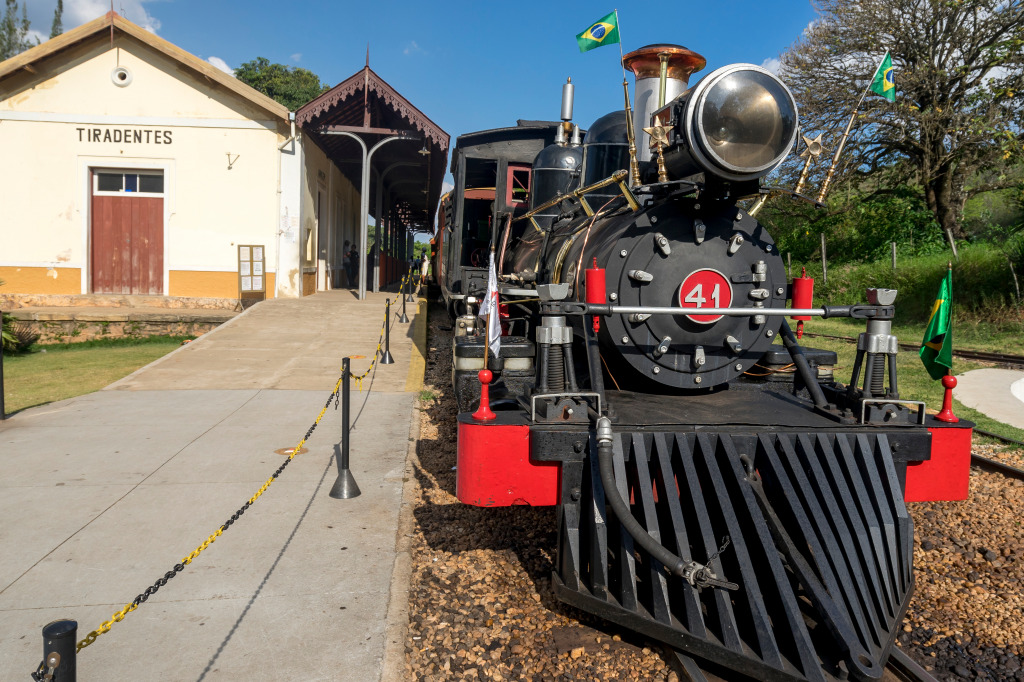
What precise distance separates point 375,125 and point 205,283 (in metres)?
5.30

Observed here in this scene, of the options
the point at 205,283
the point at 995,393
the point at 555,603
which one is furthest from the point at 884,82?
the point at 205,283

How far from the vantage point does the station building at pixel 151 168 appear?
1386 centimetres

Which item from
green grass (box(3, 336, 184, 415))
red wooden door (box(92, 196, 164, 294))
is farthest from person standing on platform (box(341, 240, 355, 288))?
green grass (box(3, 336, 184, 415))

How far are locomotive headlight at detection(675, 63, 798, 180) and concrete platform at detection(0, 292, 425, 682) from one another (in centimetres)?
251

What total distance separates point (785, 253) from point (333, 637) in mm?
24411

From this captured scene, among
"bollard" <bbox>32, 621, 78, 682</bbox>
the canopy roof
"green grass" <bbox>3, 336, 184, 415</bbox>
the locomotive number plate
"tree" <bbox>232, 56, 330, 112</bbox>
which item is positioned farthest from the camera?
"tree" <bbox>232, 56, 330, 112</bbox>

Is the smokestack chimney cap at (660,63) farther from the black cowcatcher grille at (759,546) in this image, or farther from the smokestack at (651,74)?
the black cowcatcher grille at (759,546)

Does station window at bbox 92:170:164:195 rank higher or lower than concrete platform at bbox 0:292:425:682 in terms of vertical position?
higher

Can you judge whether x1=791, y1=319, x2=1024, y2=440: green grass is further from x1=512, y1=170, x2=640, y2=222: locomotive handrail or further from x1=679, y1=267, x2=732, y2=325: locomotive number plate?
x1=512, y1=170, x2=640, y2=222: locomotive handrail

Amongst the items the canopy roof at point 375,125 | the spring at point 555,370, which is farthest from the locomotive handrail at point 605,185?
the canopy roof at point 375,125

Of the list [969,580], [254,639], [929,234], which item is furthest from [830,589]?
[929,234]

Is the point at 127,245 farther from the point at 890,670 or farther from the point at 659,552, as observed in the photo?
the point at 890,670

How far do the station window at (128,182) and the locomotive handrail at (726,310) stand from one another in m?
13.7

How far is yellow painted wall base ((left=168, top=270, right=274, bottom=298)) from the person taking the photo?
1437cm
